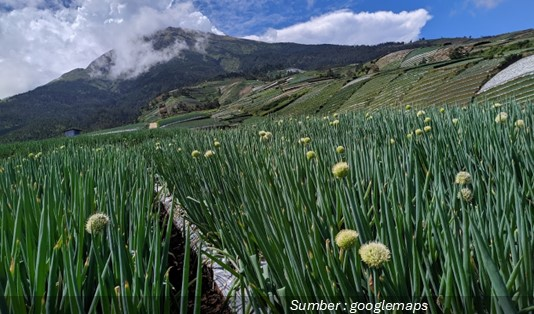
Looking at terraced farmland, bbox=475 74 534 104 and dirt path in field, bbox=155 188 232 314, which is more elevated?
terraced farmland, bbox=475 74 534 104

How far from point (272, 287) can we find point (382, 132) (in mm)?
2167

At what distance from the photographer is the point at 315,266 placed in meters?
0.74

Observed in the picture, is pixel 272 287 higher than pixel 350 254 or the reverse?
the reverse

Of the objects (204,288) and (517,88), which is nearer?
(204,288)

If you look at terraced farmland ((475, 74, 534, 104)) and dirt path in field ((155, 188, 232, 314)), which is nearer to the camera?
dirt path in field ((155, 188, 232, 314))

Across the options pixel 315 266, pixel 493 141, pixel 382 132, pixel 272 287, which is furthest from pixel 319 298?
pixel 382 132

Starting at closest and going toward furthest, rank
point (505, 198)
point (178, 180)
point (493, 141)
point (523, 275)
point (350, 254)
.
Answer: point (523, 275), point (350, 254), point (505, 198), point (493, 141), point (178, 180)

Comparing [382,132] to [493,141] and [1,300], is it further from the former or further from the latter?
[1,300]

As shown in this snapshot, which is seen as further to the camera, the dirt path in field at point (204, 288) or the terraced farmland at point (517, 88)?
the terraced farmland at point (517, 88)

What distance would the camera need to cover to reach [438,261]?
32.3 inches

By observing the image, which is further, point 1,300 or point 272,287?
point 272,287

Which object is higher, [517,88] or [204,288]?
[517,88]

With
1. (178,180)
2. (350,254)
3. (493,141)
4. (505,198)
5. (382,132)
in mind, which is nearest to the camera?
(350,254)

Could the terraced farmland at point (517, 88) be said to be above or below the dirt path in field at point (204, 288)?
above
